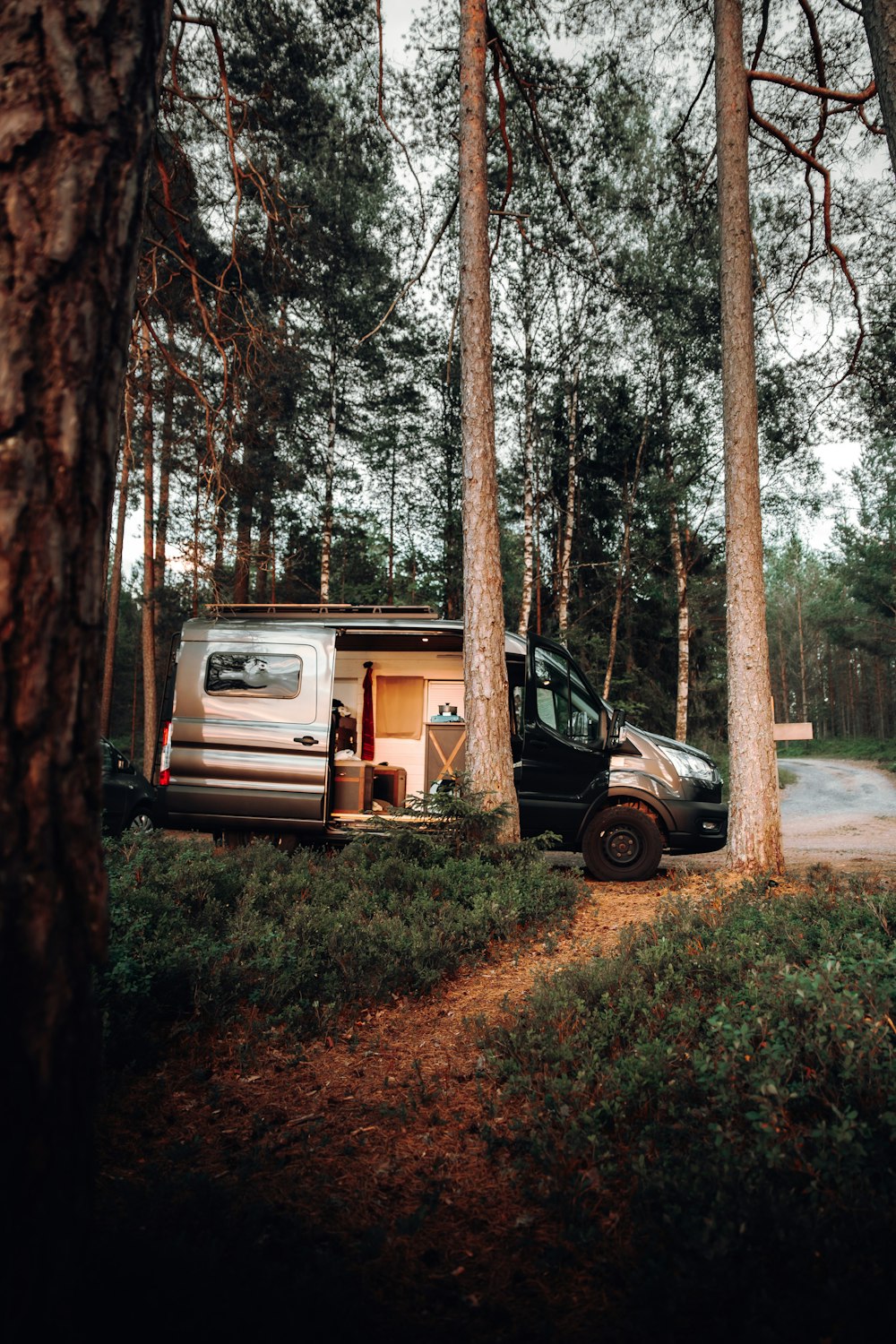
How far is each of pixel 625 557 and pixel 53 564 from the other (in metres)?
18.4

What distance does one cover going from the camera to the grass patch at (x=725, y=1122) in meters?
1.95

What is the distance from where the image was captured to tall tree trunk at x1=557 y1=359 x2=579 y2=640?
1789cm

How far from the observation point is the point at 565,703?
324 inches

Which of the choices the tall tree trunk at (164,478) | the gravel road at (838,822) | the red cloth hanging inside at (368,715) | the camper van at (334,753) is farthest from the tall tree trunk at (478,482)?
the tall tree trunk at (164,478)

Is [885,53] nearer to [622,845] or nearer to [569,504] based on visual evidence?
[622,845]

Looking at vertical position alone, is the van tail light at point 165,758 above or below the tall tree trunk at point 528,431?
below

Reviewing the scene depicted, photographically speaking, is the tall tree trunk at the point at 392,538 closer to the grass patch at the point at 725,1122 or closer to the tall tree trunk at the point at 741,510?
the tall tree trunk at the point at 741,510

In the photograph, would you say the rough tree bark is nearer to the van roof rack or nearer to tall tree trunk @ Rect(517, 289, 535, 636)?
the van roof rack

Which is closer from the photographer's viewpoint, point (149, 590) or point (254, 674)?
point (254, 674)

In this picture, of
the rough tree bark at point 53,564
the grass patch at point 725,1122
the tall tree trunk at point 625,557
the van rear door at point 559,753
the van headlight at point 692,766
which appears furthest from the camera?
the tall tree trunk at point 625,557

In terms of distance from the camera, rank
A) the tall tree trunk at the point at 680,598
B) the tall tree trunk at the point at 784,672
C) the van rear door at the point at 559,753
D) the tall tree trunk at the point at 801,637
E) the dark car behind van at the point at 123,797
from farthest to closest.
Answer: the tall tree trunk at the point at 784,672 → the tall tree trunk at the point at 801,637 → the tall tree trunk at the point at 680,598 → the dark car behind van at the point at 123,797 → the van rear door at the point at 559,753

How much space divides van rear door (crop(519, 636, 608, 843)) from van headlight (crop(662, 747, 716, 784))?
690 millimetres

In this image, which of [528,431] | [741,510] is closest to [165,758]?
[741,510]

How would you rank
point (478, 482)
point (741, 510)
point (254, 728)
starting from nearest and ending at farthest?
point (741, 510), point (478, 482), point (254, 728)
